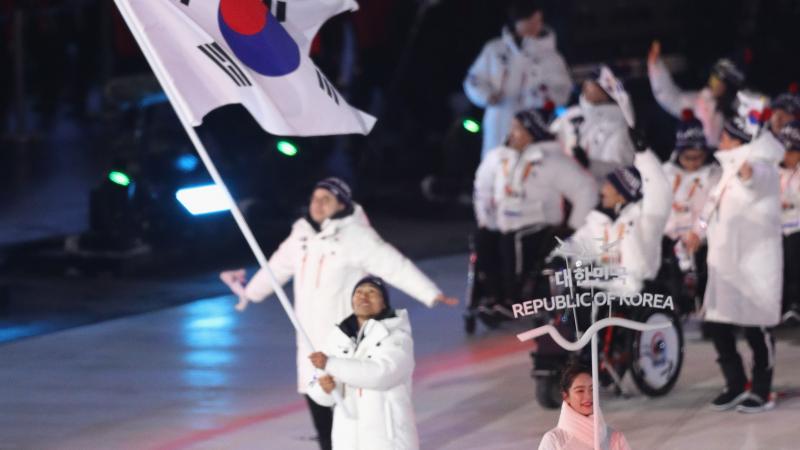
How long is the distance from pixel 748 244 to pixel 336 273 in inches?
117

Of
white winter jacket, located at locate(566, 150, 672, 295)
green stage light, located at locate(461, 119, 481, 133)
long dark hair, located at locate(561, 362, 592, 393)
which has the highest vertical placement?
long dark hair, located at locate(561, 362, 592, 393)

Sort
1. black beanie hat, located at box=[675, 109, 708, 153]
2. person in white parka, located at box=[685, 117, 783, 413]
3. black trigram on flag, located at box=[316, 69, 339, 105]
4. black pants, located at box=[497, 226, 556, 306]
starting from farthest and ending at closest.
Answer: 1. black pants, located at box=[497, 226, 556, 306]
2. black beanie hat, located at box=[675, 109, 708, 153]
3. person in white parka, located at box=[685, 117, 783, 413]
4. black trigram on flag, located at box=[316, 69, 339, 105]

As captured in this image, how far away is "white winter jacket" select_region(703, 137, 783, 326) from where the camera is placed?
12734 millimetres

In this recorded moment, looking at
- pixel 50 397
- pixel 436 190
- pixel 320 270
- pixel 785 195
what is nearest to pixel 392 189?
pixel 436 190

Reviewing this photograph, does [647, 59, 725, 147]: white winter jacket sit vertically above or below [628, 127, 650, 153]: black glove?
below

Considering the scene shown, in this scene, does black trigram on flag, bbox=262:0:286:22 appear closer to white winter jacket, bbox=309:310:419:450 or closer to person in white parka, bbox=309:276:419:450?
person in white parka, bbox=309:276:419:450

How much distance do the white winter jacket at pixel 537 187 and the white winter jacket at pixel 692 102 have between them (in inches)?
146

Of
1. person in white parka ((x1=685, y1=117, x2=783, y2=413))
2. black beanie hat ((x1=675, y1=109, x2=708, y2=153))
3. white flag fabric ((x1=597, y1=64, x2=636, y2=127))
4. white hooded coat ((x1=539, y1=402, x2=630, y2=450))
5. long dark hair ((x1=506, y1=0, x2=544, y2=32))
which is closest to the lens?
white hooded coat ((x1=539, y1=402, x2=630, y2=450))

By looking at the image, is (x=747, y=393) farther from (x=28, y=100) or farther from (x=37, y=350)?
(x=28, y=100)

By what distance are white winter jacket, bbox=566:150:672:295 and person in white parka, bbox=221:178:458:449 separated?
1.86 meters

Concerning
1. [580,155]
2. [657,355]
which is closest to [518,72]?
[580,155]

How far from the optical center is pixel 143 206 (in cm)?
1912

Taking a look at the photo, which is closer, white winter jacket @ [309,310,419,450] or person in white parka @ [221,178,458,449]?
white winter jacket @ [309,310,419,450]

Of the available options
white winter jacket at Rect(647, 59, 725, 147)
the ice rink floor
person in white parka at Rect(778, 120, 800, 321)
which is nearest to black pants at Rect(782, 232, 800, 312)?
person in white parka at Rect(778, 120, 800, 321)
